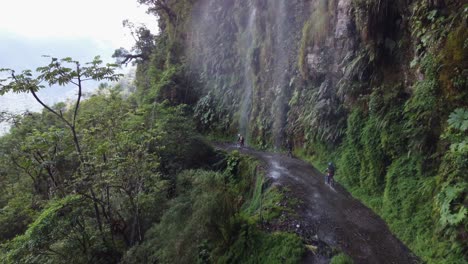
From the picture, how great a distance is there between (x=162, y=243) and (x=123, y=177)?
8.28ft

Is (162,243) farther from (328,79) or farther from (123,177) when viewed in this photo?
(328,79)

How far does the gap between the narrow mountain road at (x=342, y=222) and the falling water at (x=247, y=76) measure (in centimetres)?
932

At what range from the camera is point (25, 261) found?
23.4 ft

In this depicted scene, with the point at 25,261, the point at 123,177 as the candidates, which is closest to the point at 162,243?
the point at 123,177

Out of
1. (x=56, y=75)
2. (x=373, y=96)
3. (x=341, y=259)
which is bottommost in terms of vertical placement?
(x=341, y=259)

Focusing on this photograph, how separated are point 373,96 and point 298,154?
5.72m

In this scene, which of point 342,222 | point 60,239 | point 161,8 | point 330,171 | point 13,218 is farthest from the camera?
point 161,8

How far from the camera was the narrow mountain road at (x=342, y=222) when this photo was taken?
6414 millimetres

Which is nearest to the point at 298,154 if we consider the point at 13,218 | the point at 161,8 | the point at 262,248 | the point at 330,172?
the point at 330,172

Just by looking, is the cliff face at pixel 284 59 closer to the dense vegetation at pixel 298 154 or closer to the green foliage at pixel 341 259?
the dense vegetation at pixel 298 154

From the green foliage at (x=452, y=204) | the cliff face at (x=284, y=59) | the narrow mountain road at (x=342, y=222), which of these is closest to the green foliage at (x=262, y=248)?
the narrow mountain road at (x=342, y=222)

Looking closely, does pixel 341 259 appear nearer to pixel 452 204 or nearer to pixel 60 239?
pixel 452 204

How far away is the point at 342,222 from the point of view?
7.78 m

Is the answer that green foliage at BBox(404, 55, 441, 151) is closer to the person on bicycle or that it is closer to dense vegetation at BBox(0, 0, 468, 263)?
dense vegetation at BBox(0, 0, 468, 263)
